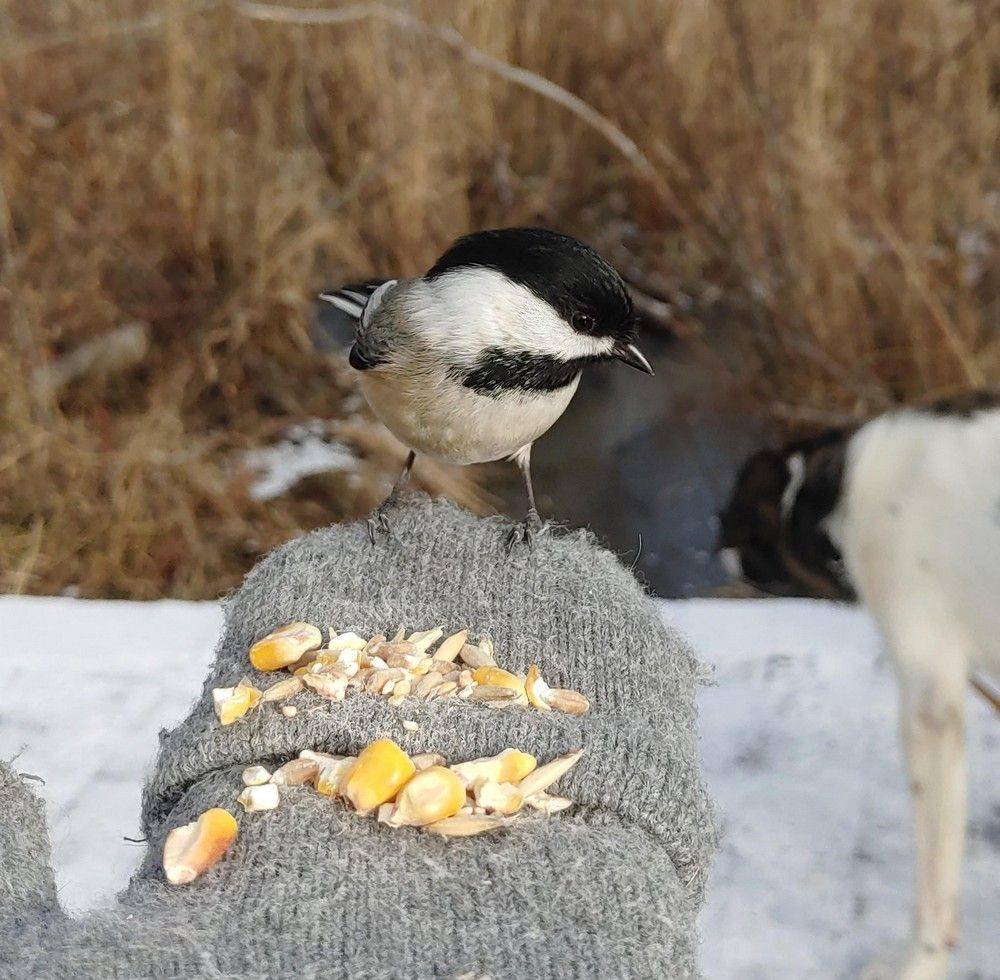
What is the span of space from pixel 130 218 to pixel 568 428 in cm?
113

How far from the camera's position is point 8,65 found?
2.95 metres

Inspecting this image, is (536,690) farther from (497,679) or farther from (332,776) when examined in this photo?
(332,776)

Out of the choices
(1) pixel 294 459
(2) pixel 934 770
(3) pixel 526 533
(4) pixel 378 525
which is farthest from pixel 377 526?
(1) pixel 294 459

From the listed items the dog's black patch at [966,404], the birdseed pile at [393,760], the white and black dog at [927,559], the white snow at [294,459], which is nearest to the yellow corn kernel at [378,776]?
the birdseed pile at [393,760]

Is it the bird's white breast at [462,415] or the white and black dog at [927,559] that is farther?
the bird's white breast at [462,415]

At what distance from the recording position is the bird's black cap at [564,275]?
1.31 metres

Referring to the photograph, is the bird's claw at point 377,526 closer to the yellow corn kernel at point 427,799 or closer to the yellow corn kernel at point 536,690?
the yellow corn kernel at point 536,690

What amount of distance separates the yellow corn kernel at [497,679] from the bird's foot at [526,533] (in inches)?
8.9

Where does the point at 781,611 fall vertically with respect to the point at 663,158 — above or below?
below

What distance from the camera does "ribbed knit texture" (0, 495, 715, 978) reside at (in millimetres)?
911

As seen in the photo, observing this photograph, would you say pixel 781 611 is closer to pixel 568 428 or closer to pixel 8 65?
pixel 568 428

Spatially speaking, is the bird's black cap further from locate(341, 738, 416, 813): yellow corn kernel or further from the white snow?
the white snow

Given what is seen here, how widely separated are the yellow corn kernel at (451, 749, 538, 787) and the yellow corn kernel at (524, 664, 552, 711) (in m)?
0.11

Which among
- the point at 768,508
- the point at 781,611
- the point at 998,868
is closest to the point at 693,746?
the point at 998,868
